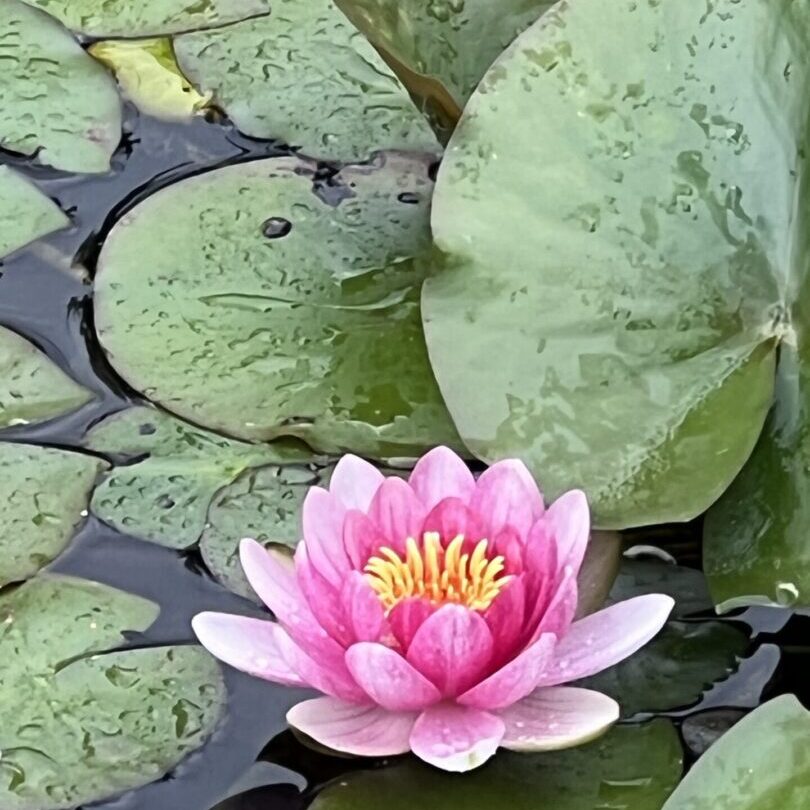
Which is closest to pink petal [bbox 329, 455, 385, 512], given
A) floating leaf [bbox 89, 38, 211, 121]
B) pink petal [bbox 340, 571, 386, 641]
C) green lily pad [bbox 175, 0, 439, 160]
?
pink petal [bbox 340, 571, 386, 641]

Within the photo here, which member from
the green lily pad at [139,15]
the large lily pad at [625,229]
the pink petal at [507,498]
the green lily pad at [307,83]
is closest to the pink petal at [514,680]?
the pink petal at [507,498]

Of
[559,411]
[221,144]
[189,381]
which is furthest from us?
[221,144]

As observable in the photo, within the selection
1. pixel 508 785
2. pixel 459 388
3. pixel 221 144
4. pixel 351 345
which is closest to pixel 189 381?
pixel 351 345

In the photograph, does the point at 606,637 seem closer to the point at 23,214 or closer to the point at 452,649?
the point at 452,649

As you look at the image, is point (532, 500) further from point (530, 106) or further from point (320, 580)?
point (530, 106)

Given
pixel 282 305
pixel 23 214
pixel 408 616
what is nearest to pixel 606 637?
pixel 408 616

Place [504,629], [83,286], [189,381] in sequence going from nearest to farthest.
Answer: [504,629]
[189,381]
[83,286]

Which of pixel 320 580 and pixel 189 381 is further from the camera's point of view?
pixel 189 381
